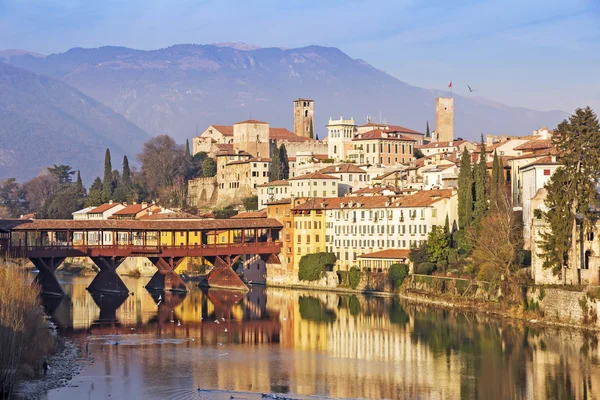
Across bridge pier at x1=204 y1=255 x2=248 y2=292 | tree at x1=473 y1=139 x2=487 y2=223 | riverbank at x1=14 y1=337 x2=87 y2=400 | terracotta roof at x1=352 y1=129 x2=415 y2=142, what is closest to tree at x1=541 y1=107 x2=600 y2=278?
tree at x1=473 y1=139 x2=487 y2=223

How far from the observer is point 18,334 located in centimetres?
3584

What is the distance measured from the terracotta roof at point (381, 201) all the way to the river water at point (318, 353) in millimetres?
8960

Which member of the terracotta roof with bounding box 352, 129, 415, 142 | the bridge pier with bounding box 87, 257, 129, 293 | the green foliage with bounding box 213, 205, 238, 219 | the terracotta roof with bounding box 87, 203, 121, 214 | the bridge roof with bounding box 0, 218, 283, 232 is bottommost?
the bridge pier with bounding box 87, 257, 129, 293

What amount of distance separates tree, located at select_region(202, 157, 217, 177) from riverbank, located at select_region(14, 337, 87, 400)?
66893 millimetres

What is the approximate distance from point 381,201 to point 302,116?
65787mm

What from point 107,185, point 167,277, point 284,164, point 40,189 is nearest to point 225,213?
point 284,164

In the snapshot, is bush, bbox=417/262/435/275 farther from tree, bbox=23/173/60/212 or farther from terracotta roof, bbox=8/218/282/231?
tree, bbox=23/173/60/212

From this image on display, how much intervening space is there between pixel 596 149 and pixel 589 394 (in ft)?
54.3

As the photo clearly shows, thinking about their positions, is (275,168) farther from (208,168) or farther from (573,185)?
(573,185)

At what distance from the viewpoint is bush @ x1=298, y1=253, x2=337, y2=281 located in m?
74.2

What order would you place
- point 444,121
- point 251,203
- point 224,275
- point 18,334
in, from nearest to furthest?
point 18,334
point 224,275
point 251,203
point 444,121

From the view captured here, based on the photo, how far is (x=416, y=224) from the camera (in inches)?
2790

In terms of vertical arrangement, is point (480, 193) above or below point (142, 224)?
above

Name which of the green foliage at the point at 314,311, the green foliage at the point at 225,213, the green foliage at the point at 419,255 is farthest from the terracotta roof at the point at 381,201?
the green foliage at the point at 225,213
